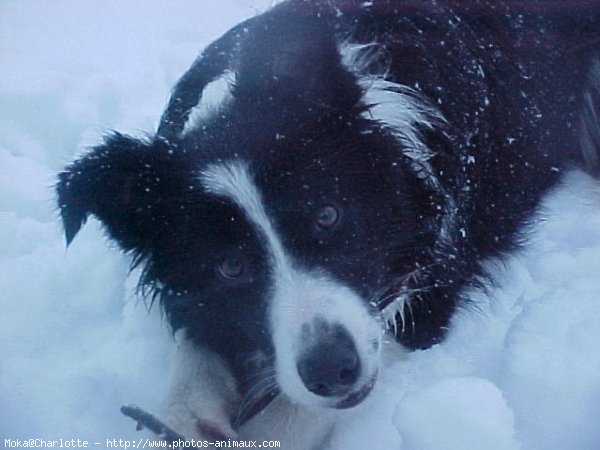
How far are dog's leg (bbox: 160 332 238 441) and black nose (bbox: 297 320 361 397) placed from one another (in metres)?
0.39

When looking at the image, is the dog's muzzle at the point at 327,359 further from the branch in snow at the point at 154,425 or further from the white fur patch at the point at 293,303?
the branch in snow at the point at 154,425

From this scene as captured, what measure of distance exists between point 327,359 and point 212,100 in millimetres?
1083

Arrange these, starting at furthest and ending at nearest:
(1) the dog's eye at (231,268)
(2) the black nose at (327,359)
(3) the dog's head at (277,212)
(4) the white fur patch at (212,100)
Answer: (4) the white fur patch at (212,100) < (1) the dog's eye at (231,268) < (3) the dog's head at (277,212) < (2) the black nose at (327,359)

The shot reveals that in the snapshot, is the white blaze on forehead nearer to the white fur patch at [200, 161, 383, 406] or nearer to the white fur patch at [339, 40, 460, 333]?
the white fur patch at [200, 161, 383, 406]

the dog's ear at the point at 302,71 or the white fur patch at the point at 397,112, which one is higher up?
the dog's ear at the point at 302,71

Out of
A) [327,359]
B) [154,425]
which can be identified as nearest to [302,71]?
[327,359]

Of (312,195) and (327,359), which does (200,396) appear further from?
(312,195)

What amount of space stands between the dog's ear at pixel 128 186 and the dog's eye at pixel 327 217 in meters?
0.48

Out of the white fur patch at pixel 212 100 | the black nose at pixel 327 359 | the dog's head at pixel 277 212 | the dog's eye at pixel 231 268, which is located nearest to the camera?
the black nose at pixel 327 359

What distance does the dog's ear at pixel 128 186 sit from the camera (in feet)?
6.89

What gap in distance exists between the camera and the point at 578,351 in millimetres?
2289

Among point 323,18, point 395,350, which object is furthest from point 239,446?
point 323,18

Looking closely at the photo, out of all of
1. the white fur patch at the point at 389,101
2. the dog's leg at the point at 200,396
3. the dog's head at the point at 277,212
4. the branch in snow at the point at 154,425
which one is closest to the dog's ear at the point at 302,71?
the dog's head at the point at 277,212

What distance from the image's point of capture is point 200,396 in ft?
7.18
